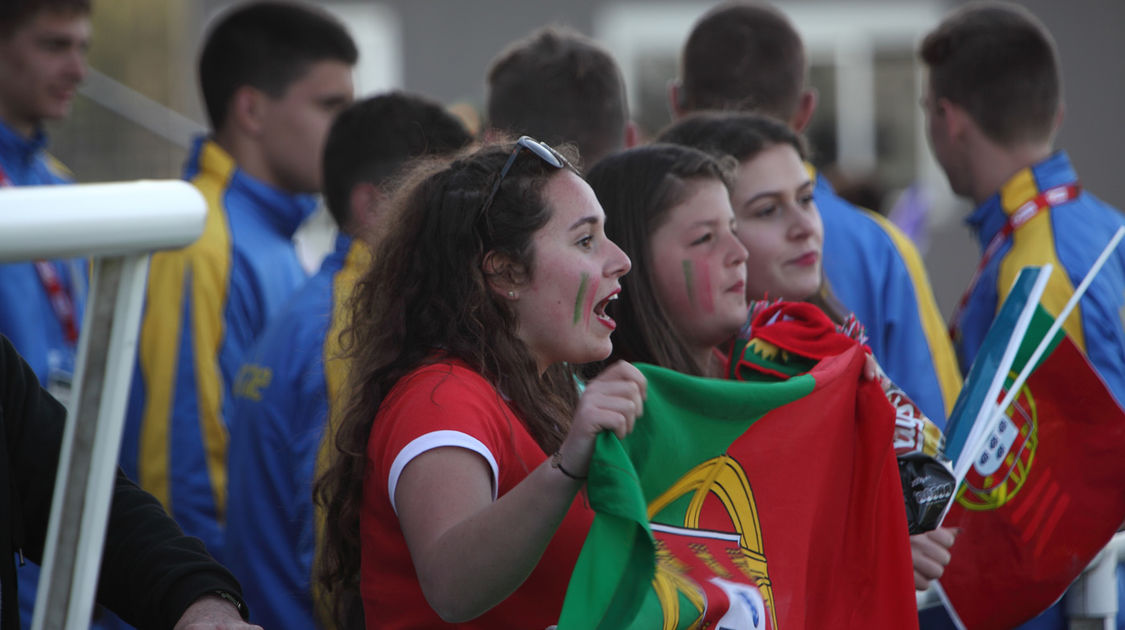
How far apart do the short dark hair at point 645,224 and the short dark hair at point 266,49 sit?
1867mm

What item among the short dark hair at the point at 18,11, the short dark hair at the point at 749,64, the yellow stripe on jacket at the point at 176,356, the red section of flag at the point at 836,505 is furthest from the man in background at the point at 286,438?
the short dark hair at the point at 18,11

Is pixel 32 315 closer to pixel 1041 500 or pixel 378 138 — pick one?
pixel 378 138

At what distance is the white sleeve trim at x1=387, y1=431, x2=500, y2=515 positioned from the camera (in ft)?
5.71

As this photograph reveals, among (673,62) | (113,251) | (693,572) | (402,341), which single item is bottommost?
(673,62)

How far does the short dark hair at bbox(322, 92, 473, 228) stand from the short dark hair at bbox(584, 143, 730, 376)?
82 centimetres

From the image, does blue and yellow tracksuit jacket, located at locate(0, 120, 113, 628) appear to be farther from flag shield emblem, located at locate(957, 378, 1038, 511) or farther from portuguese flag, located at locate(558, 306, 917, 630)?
flag shield emblem, located at locate(957, 378, 1038, 511)

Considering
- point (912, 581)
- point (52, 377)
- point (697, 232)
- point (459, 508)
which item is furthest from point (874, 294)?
point (52, 377)

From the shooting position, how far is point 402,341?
6.68 feet

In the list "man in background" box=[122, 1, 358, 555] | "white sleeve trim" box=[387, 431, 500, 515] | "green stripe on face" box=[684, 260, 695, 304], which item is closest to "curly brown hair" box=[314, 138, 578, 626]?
"white sleeve trim" box=[387, 431, 500, 515]

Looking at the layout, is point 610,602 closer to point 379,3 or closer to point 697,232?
point 697,232

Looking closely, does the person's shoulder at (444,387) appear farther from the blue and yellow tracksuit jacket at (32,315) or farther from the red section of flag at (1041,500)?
the blue and yellow tracksuit jacket at (32,315)

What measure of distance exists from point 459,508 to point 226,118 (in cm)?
287

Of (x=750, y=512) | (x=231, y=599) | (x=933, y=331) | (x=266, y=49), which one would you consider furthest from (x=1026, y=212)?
(x=231, y=599)

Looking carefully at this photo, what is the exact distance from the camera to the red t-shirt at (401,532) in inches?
72.1
